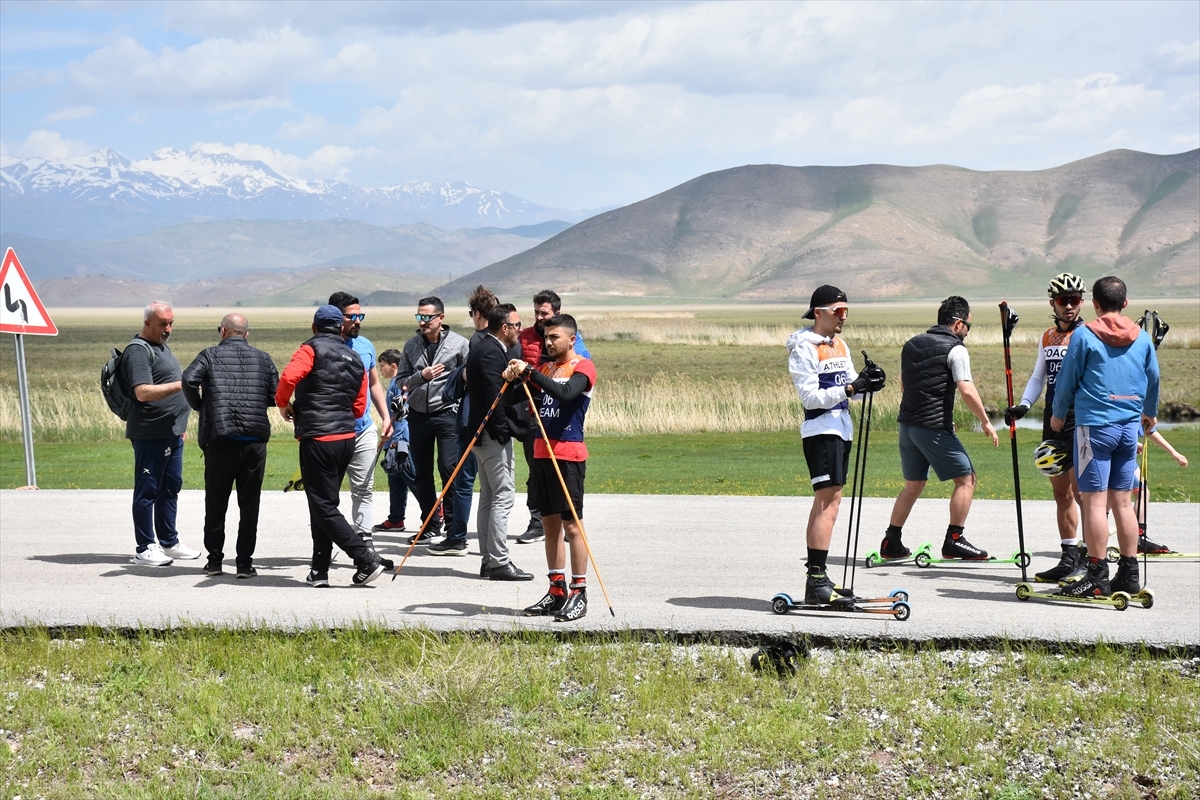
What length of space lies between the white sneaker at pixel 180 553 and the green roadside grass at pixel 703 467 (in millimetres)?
4732

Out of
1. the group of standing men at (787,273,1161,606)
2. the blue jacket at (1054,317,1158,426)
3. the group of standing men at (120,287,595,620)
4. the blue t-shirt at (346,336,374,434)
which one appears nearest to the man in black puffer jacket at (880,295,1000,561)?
the group of standing men at (787,273,1161,606)

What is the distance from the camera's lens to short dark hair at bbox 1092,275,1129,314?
336 inches

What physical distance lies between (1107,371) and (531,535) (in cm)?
540

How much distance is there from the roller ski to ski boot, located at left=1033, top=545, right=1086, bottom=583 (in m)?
1.81

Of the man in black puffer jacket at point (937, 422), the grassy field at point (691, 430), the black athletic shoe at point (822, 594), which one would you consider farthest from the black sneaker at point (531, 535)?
the grassy field at point (691, 430)

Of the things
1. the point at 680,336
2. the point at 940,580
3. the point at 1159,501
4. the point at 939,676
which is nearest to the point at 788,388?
the point at 1159,501

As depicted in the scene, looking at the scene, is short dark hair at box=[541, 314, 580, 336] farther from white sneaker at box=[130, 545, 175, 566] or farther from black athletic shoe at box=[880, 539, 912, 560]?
white sneaker at box=[130, 545, 175, 566]

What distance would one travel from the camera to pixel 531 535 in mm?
11883

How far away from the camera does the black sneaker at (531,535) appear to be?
1179 cm

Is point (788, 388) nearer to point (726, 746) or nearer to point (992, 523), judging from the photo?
point (992, 523)

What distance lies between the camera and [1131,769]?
265 inches

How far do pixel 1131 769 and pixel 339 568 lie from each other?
6292mm

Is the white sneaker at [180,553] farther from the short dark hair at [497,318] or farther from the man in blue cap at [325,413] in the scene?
the short dark hair at [497,318]

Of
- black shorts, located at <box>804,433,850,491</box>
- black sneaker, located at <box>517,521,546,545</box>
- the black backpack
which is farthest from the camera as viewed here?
black sneaker, located at <box>517,521,546,545</box>
